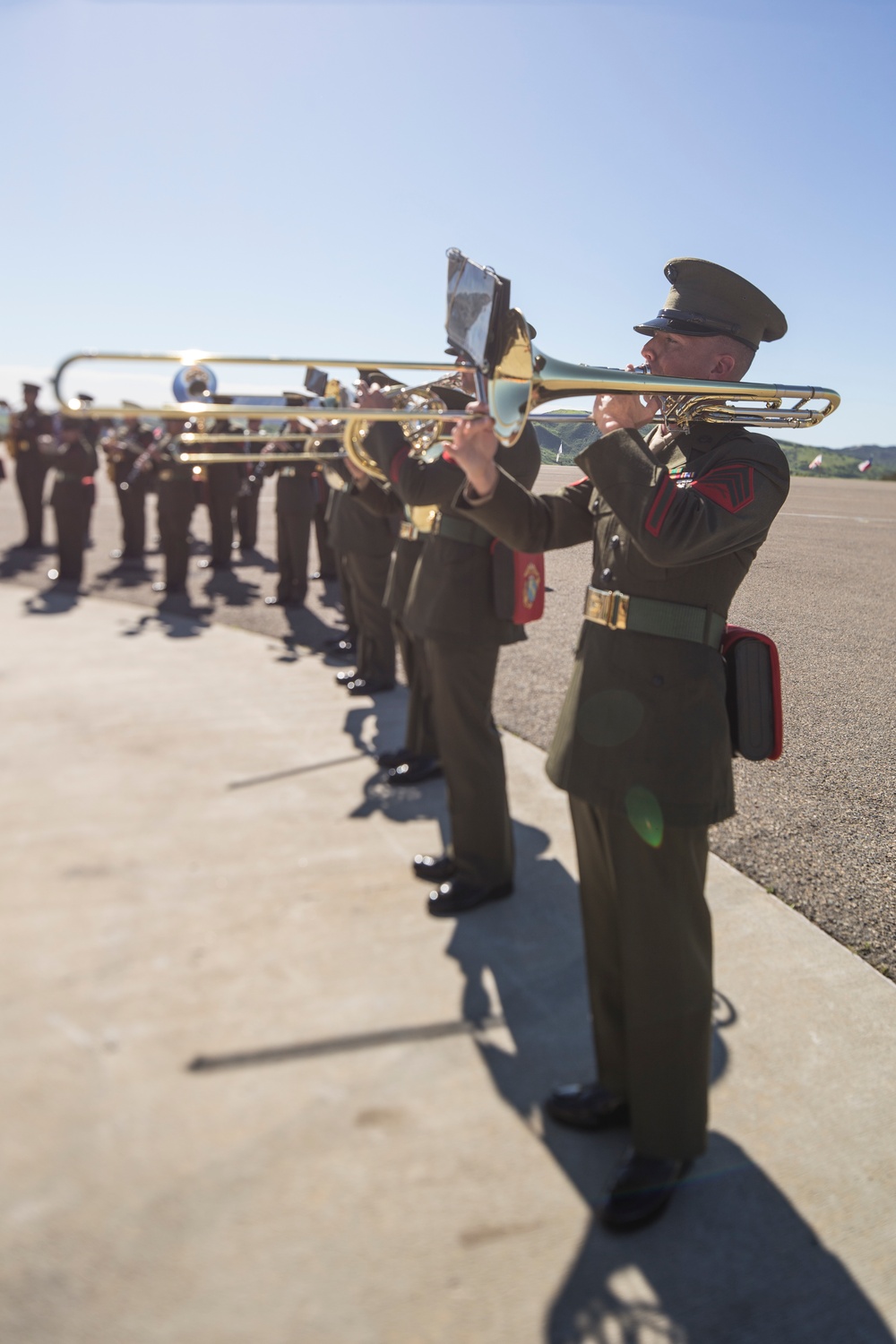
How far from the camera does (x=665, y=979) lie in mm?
2055

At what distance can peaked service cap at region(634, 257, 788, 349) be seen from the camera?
2.00 metres

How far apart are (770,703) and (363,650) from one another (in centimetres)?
401

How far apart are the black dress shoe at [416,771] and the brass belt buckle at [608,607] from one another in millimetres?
2215

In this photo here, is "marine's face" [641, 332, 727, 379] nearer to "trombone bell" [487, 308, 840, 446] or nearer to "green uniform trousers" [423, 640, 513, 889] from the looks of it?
"trombone bell" [487, 308, 840, 446]

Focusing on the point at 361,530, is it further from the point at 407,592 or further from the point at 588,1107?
the point at 588,1107

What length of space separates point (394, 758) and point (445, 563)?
1380 millimetres

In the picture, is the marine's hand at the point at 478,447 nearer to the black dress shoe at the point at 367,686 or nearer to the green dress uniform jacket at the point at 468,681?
the green dress uniform jacket at the point at 468,681

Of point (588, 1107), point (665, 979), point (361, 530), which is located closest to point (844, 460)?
point (665, 979)

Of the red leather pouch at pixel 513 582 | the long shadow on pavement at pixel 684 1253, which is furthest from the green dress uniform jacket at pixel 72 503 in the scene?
the long shadow on pavement at pixel 684 1253

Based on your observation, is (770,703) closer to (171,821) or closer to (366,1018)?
(366,1018)

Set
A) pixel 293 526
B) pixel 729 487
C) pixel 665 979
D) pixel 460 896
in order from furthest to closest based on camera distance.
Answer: pixel 293 526, pixel 460 896, pixel 665 979, pixel 729 487

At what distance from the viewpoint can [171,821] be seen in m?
3.68

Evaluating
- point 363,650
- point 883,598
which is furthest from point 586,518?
point 363,650

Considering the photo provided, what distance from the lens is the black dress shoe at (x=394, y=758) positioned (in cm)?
441
